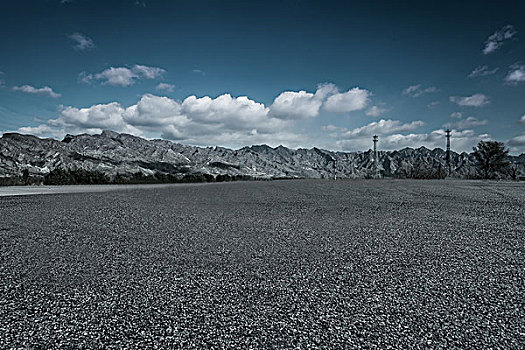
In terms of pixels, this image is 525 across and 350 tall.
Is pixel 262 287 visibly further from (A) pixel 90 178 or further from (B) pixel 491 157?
(B) pixel 491 157

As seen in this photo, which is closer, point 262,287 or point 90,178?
point 262,287

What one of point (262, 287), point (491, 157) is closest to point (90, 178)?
point (262, 287)

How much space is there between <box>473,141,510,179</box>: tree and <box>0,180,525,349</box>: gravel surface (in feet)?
184

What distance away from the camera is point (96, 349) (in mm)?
1997

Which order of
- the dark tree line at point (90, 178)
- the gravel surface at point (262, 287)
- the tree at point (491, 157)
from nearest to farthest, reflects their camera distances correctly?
1. the gravel surface at point (262, 287)
2. the dark tree line at point (90, 178)
3. the tree at point (491, 157)

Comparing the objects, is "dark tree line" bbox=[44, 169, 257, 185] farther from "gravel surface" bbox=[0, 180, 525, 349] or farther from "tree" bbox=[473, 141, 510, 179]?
"tree" bbox=[473, 141, 510, 179]

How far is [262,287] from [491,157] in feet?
203

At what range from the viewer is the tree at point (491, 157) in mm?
51781

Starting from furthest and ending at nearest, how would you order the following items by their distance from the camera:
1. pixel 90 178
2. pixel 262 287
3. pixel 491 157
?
pixel 491 157
pixel 90 178
pixel 262 287

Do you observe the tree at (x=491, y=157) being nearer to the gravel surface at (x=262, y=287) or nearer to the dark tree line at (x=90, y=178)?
the dark tree line at (x=90, y=178)

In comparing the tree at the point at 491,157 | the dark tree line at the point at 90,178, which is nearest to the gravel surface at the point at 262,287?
the dark tree line at the point at 90,178

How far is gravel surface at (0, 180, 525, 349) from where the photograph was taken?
6.97 ft

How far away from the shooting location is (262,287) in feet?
9.66

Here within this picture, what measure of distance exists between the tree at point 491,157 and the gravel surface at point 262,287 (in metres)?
56.1
